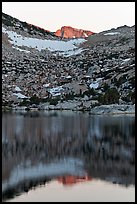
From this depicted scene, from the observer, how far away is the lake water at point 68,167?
1602 centimetres

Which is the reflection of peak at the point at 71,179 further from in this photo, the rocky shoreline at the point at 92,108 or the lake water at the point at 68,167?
the rocky shoreline at the point at 92,108

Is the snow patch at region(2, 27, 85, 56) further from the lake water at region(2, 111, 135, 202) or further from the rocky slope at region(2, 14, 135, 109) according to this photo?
the lake water at region(2, 111, 135, 202)

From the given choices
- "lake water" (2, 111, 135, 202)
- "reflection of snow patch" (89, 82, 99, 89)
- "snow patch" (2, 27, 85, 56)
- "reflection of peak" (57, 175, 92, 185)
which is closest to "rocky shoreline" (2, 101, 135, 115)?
"reflection of snow patch" (89, 82, 99, 89)

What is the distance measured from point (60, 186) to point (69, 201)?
2307 millimetres

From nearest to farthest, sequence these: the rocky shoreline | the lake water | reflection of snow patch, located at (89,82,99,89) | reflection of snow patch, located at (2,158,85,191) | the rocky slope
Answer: the lake water → reflection of snow patch, located at (2,158,85,191) → the rocky shoreline → the rocky slope → reflection of snow patch, located at (89,82,99,89)

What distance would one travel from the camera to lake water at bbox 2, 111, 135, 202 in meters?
16.0

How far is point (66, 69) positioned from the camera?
117 metres

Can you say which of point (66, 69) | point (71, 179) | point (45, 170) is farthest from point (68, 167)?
point (66, 69)

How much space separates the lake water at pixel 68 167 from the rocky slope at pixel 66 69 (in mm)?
44158

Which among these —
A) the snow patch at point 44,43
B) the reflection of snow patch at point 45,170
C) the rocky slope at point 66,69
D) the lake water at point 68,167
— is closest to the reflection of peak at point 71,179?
the lake water at point 68,167

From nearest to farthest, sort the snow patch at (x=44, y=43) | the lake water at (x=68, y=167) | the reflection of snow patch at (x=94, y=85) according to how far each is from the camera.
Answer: the lake water at (x=68, y=167)
the reflection of snow patch at (x=94, y=85)
the snow patch at (x=44, y=43)

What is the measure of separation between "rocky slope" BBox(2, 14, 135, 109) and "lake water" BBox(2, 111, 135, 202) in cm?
4416

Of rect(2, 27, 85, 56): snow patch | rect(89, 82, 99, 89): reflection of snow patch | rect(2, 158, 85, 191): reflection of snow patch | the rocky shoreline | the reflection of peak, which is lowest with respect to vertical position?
the reflection of peak

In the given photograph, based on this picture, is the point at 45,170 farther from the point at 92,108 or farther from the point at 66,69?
the point at 66,69
